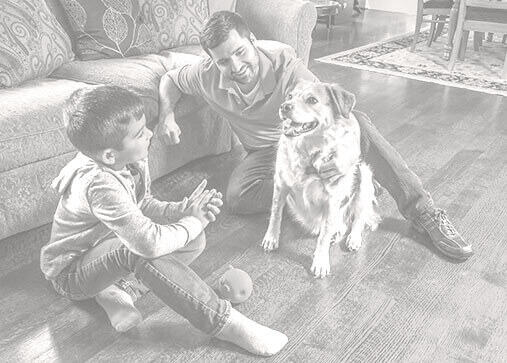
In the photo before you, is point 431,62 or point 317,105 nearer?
point 317,105

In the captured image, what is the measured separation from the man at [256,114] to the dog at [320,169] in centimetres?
6

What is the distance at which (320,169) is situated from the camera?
1.77 metres

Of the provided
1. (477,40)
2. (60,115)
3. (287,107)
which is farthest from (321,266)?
(477,40)

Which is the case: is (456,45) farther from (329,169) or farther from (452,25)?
(329,169)

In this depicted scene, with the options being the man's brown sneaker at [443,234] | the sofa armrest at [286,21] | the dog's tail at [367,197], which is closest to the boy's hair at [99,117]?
the dog's tail at [367,197]

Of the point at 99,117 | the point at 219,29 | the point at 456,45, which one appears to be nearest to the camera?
the point at 99,117

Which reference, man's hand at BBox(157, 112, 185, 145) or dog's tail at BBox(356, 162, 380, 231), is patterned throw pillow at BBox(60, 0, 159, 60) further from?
dog's tail at BBox(356, 162, 380, 231)

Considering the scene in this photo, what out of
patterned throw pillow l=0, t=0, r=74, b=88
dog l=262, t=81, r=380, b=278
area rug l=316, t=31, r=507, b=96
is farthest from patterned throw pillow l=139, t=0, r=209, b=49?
area rug l=316, t=31, r=507, b=96

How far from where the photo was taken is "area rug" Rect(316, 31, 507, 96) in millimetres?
4406

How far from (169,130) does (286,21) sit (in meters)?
1.08

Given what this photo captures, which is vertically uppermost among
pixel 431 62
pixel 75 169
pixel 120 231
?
pixel 75 169

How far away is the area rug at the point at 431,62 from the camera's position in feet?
14.5

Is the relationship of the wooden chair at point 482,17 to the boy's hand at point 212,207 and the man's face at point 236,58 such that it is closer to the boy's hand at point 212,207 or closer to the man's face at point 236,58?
the man's face at point 236,58

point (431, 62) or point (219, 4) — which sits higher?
point (219, 4)
